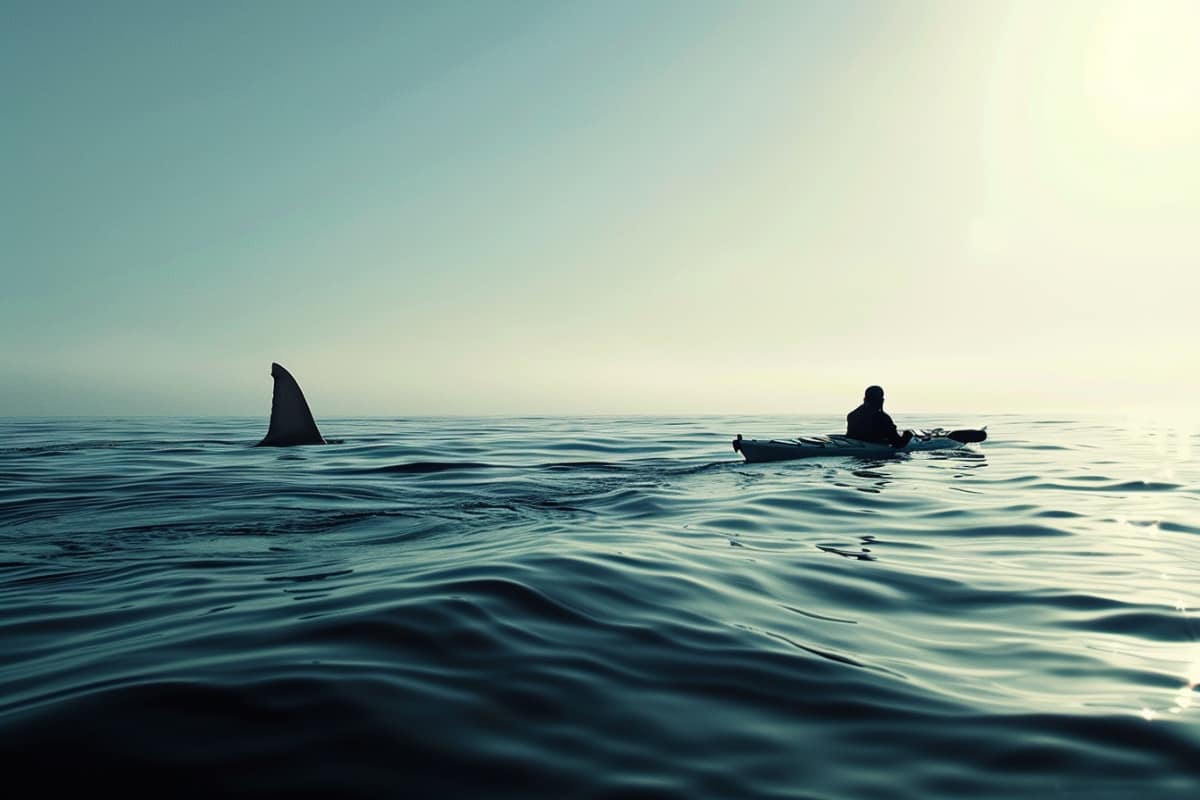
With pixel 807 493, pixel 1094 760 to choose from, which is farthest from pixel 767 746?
pixel 807 493

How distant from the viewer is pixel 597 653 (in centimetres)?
452

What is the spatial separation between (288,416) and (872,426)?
17195 millimetres

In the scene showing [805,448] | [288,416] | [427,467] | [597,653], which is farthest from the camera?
[288,416]

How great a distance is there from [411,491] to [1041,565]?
33.4 ft

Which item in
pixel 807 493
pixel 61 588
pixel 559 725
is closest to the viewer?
pixel 559 725

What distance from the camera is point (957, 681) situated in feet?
14.0

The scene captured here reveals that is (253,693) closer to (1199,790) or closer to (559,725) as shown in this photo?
(559,725)

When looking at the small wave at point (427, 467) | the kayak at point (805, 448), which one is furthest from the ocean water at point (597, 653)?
the kayak at point (805, 448)

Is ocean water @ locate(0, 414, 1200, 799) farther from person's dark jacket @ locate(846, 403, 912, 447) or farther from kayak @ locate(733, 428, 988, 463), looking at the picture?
person's dark jacket @ locate(846, 403, 912, 447)

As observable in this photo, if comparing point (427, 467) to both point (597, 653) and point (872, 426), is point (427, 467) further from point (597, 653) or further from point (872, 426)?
point (597, 653)

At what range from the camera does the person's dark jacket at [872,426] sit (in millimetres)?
21828

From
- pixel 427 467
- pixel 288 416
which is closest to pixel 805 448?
pixel 427 467

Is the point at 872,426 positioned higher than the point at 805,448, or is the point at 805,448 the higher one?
the point at 872,426

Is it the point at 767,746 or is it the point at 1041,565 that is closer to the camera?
the point at 767,746
